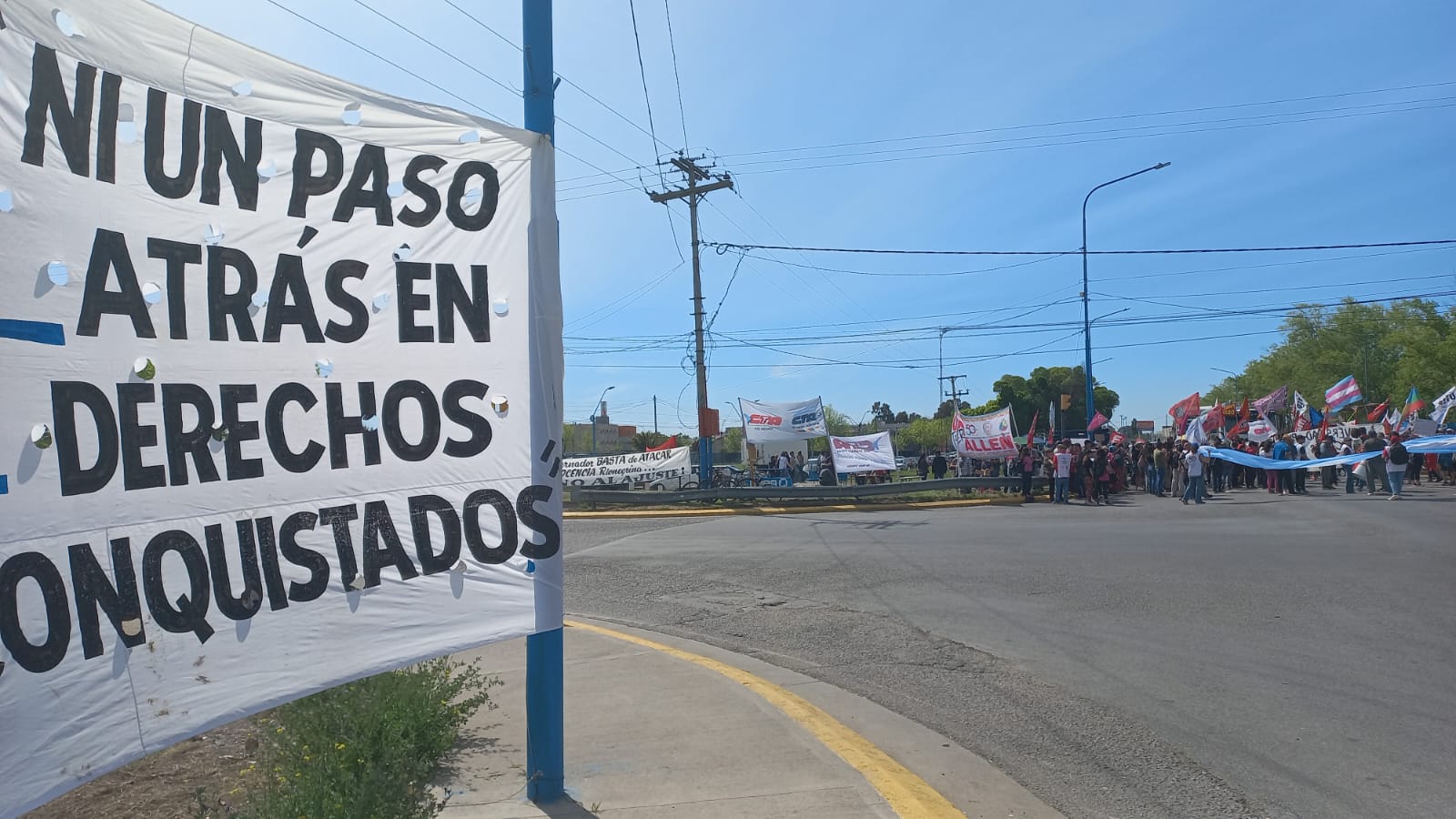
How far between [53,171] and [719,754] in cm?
379

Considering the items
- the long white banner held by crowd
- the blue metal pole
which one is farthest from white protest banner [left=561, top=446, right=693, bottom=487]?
the long white banner held by crowd

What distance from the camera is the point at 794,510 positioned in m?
22.5

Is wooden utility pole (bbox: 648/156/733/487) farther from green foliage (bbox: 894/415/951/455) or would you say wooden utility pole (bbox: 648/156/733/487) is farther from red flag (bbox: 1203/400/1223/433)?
green foliage (bbox: 894/415/951/455)

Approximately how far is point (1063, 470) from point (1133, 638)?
14.9 meters

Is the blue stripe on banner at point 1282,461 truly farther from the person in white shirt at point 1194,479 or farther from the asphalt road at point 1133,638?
the asphalt road at point 1133,638

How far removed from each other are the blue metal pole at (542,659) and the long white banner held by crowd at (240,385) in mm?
252

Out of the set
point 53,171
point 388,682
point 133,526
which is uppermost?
point 53,171

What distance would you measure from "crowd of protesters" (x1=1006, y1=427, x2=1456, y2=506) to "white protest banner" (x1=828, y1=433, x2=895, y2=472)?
3441 millimetres

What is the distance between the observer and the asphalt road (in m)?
4.80

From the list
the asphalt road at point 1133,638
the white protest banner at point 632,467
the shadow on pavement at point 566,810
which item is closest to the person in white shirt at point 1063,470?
the asphalt road at point 1133,638

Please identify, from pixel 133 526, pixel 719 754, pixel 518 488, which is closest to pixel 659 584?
pixel 719 754

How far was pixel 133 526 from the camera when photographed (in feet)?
8.95

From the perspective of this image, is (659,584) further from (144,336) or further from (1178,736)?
(144,336)

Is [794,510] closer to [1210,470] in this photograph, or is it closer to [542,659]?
[1210,470]
